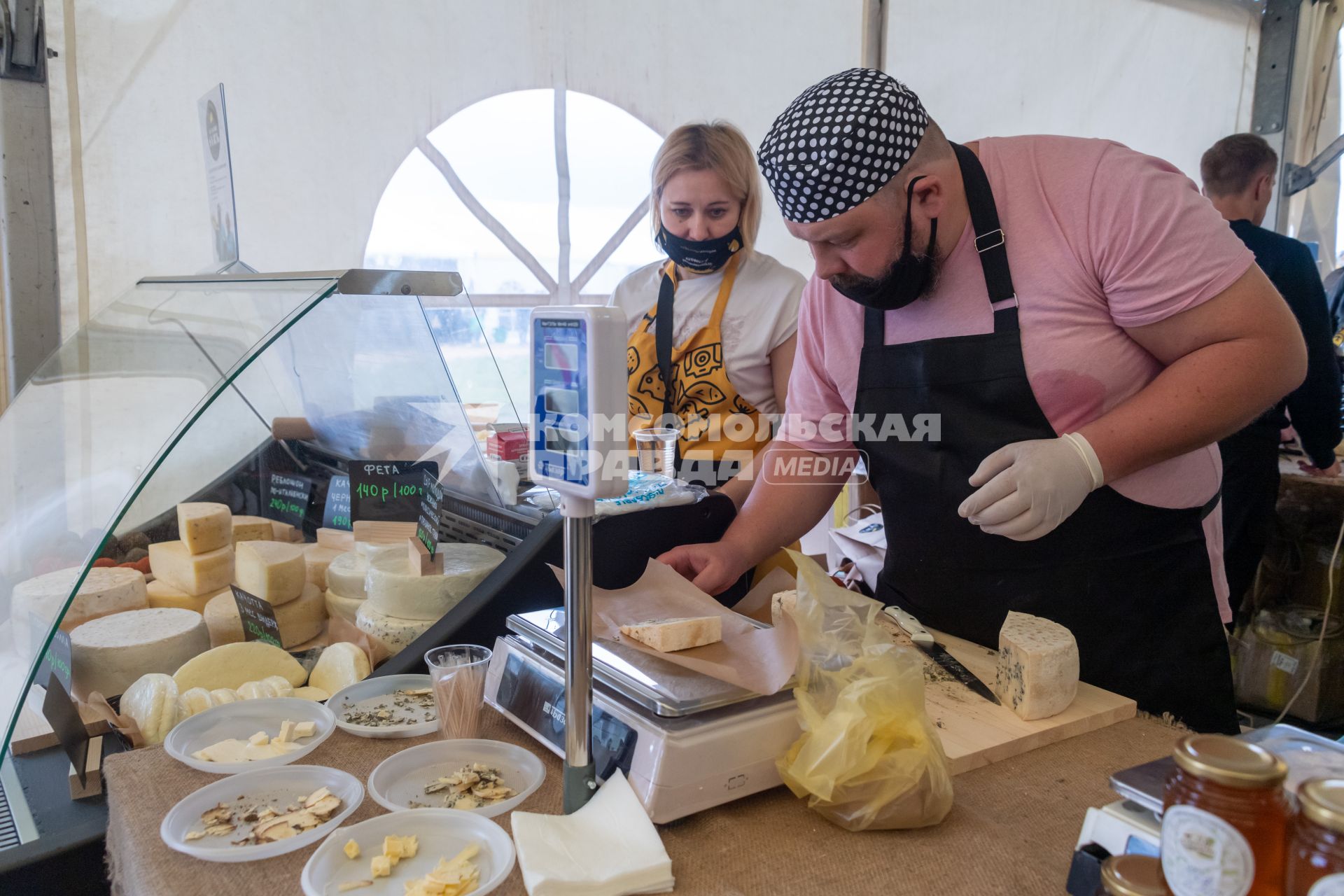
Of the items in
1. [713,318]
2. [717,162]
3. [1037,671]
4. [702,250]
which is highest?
[717,162]

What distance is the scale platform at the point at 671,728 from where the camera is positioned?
99 centimetres

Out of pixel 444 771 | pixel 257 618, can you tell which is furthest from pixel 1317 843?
pixel 257 618

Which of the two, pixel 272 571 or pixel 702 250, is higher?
pixel 702 250

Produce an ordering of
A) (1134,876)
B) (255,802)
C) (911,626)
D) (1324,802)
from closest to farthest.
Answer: (1324,802), (1134,876), (255,802), (911,626)

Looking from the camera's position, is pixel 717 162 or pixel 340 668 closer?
pixel 340 668

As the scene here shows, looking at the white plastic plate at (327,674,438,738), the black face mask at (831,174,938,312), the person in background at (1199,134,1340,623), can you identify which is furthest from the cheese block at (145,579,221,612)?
the person in background at (1199,134,1340,623)

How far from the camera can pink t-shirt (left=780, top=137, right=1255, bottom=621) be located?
4.63ft

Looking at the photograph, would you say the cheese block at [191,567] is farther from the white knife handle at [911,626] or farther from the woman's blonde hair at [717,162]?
the woman's blonde hair at [717,162]

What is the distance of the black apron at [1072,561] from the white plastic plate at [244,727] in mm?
1118

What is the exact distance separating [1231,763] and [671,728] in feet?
1.92

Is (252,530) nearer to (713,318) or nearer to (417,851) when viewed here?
(417,851)

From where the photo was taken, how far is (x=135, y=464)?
4.45 ft

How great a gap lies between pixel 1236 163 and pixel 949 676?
128 inches

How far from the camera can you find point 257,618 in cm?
158
